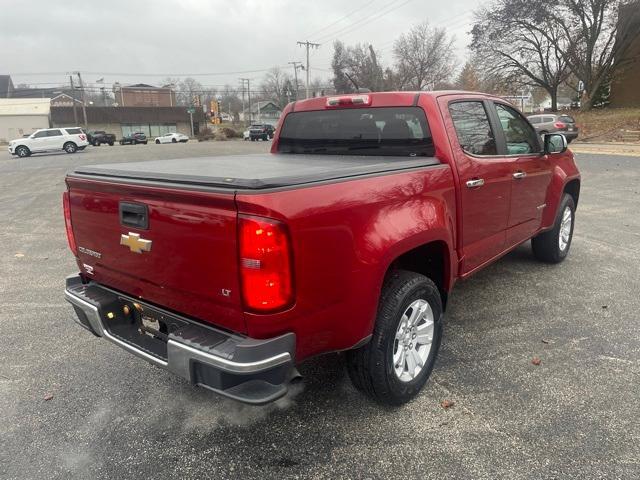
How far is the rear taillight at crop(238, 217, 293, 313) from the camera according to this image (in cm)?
205

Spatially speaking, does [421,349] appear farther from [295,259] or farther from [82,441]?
[82,441]

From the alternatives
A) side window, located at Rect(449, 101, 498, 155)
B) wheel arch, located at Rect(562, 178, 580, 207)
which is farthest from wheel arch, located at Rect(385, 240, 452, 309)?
wheel arch, located at Rect(562, 178, 580, 207)

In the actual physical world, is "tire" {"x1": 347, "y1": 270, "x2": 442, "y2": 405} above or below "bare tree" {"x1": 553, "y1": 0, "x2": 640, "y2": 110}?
below

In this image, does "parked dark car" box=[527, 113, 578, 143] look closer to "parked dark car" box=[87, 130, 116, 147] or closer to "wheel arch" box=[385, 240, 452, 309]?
"wheel arch" box=[385, 240, 452, 309]

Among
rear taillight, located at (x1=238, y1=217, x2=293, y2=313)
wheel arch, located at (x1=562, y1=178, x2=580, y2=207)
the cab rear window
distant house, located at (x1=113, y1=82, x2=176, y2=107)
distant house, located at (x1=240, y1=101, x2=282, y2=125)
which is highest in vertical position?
distant house, located at (x1=113, y1=82, x2=176, y2=107)

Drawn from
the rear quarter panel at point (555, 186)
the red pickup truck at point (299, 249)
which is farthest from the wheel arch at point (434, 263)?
the rear quarter panel at point (555, 186)

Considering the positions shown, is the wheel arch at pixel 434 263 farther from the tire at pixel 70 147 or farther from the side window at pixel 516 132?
the tire at pixel 70 147

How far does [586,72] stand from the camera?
1467 inches

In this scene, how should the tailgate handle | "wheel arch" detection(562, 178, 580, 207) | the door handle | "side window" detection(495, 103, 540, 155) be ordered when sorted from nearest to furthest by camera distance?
the tailgate handle → the door handle → "side window" detection(495, 103, 540, 155) → "wheel arch" detection(562, 178, 580, 207)

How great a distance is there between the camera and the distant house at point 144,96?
101 metres

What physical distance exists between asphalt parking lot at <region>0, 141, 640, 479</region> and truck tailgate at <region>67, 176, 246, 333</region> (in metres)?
0.79

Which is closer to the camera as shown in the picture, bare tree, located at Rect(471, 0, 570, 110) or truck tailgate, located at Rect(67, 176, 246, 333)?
truck tailgate, located at Rect(67, 176, 246, 333)

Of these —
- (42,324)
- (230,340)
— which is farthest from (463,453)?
(42,324)

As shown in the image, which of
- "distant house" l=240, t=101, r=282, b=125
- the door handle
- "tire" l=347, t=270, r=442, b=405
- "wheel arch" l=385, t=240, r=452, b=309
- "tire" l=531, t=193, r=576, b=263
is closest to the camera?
"tire" l=347, t=270, r=442, b=405
